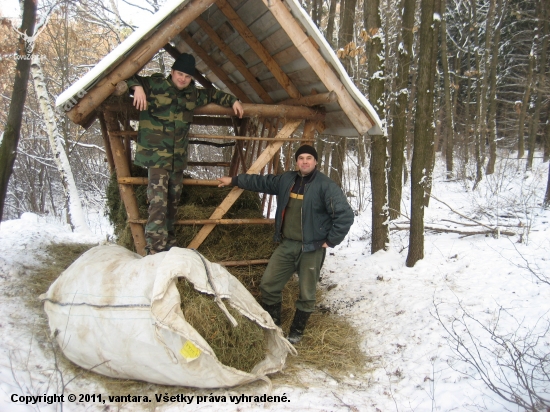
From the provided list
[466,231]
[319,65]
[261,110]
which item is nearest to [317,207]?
[261,110]

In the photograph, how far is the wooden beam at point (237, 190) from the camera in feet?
13.9

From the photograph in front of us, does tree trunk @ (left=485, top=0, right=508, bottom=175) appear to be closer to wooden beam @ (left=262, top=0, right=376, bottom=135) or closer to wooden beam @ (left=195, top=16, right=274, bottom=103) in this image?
wooden beam @ (left=195, top=16, right=274, bottom=103)

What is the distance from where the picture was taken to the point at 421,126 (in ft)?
17.2

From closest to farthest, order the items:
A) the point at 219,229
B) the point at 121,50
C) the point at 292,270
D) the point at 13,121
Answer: the point at 121,50 < the point at 292,270 < the point at 219,229 < the point at 13,121

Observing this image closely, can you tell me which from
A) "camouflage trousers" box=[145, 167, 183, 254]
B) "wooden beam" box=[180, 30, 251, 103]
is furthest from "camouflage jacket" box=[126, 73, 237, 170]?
"wooden beam" box=[180, 30, 251, 103]

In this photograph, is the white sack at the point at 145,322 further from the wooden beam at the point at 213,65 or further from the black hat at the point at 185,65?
the wooden beam at the point at 213,65

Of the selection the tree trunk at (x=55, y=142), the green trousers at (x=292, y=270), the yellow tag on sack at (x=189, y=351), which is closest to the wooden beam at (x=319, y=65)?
the green trousers at (x=292, y=270)

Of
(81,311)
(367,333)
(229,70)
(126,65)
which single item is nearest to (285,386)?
(367,333)

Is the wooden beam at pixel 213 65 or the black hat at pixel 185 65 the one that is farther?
the wooden beam at pixel 213 65

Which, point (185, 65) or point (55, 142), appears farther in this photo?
point (55, 142)

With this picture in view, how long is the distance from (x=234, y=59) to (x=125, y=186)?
2.30 meters

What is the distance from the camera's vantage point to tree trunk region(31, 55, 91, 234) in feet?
30.0

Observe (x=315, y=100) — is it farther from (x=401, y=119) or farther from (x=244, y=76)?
(x=401, y=119)

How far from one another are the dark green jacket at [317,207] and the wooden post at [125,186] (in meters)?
1.19
